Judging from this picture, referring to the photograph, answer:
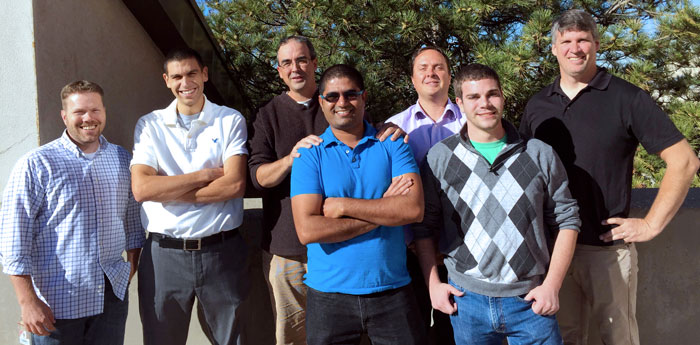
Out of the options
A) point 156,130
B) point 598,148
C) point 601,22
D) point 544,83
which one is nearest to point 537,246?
point 598,148

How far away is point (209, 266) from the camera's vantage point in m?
2.54

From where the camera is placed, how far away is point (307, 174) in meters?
2.23

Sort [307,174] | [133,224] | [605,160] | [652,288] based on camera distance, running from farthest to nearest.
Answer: [652,288]
[133,224]
[605,160]
[307,174]

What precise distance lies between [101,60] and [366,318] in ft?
9.51

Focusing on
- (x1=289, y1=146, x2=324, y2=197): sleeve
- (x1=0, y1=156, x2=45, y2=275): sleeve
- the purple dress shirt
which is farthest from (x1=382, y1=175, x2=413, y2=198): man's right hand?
(x1=0, y1=156, x2=45, y2=275): sleeve

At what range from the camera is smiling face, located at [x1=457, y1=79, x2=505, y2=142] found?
2.21 metres

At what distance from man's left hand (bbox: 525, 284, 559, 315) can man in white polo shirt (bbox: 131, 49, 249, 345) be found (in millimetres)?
1438

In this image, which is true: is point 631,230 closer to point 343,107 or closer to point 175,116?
point 343,107

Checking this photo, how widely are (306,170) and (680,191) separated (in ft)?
5.85

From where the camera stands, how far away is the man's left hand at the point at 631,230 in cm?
246

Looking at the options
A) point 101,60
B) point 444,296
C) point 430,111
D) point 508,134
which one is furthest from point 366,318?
point 101,60

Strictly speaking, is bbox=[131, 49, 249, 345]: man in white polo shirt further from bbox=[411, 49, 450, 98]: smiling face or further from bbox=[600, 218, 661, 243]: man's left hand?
bbox=[600, 218, 661, 243]: man's left hand

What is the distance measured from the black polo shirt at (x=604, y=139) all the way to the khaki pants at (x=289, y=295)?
1.35m

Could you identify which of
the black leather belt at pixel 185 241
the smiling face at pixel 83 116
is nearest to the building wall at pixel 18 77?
the smiling face at pixel 83 116
